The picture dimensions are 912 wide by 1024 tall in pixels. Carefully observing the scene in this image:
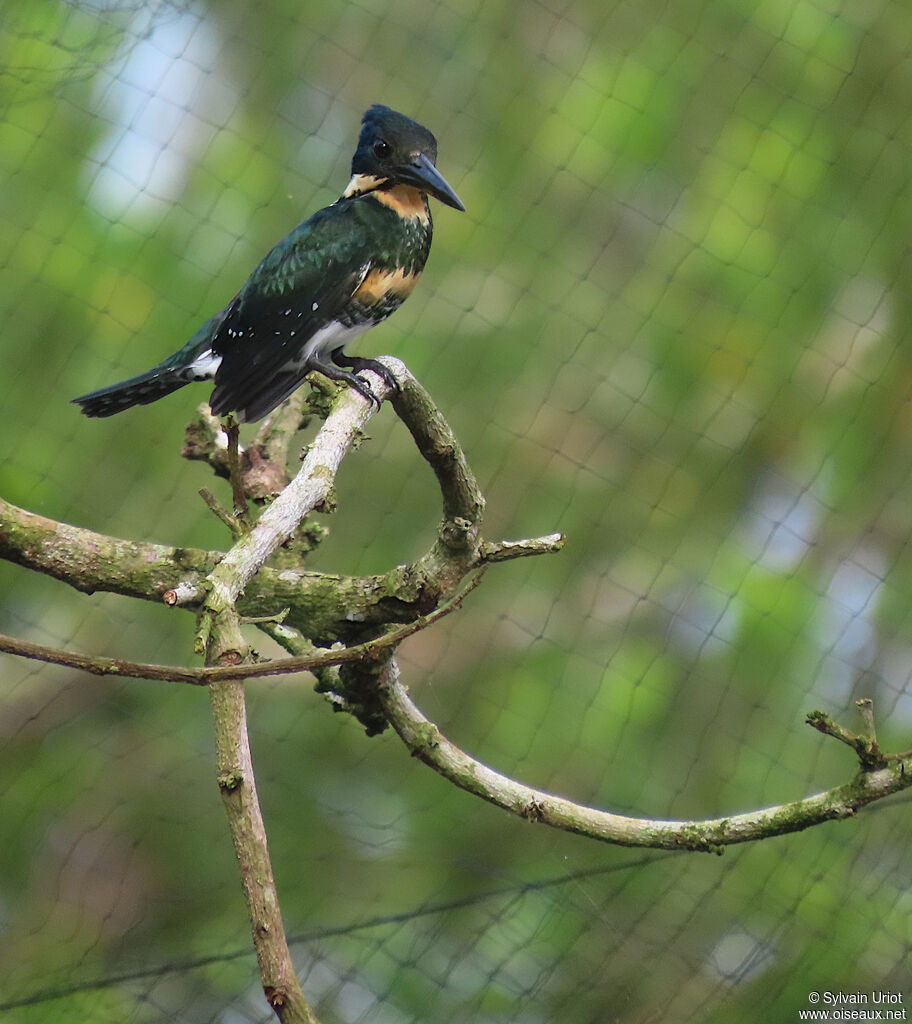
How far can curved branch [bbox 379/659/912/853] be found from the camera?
167cm

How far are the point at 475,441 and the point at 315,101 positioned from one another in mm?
964

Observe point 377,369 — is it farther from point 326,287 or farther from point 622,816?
point 622,816

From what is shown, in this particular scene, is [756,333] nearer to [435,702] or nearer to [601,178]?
[601,178]

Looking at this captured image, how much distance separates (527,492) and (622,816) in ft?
5.63

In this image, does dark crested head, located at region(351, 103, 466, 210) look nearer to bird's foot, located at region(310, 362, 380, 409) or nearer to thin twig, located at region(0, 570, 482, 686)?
bird's foot, located at region(310, 362, 380, 409)

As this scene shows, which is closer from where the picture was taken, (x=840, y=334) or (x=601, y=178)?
(x=601, y=178)

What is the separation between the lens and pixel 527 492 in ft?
11.7

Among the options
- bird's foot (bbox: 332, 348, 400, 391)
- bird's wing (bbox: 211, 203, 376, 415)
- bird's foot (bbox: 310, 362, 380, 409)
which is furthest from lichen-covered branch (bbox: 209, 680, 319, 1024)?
bird's wing (bbox: 211, 203, 376, 415)

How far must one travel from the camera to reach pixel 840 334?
374 cm

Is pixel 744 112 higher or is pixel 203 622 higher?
pixel 744 112

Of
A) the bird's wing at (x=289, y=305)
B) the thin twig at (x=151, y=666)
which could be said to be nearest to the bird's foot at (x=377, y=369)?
the bird's wing at (x=289, y=305)

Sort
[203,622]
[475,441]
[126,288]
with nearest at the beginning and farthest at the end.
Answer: [203,622] < [126,288] < [475,441]

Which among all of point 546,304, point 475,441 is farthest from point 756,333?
point 475,441

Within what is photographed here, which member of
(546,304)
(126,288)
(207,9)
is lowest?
(126,288)
